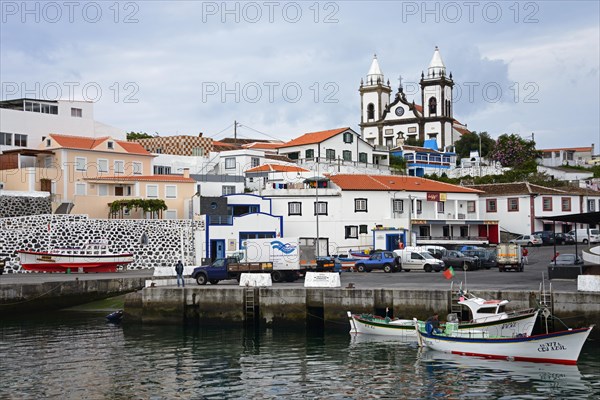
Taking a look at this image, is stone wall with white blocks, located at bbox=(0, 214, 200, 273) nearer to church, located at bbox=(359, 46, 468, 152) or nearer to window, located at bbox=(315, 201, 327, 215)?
window, located at bbox=(315, 201, 327, 215)

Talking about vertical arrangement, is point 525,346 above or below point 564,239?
below

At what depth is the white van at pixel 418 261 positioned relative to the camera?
55156 mm

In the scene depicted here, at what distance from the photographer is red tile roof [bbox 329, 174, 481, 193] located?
70.7m

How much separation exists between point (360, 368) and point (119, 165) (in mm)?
48566

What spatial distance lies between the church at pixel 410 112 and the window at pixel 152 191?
83.1 metres

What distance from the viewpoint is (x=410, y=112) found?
15450 cm

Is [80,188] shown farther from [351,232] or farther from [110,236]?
[351,232]

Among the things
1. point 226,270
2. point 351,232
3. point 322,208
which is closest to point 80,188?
point 322,208

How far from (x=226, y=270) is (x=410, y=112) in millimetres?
112776

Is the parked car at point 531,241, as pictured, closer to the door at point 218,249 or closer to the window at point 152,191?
the door at point 218,249

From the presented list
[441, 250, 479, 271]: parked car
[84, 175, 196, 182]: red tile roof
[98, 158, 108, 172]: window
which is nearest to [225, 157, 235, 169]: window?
[84, 175, 196, 182]: red tile roof

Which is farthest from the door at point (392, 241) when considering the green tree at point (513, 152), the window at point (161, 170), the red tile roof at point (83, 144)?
the green tree at point (513, 152)

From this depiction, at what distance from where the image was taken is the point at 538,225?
8044 cm

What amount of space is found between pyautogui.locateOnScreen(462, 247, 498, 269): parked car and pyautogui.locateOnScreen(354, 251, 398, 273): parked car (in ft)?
19.4
